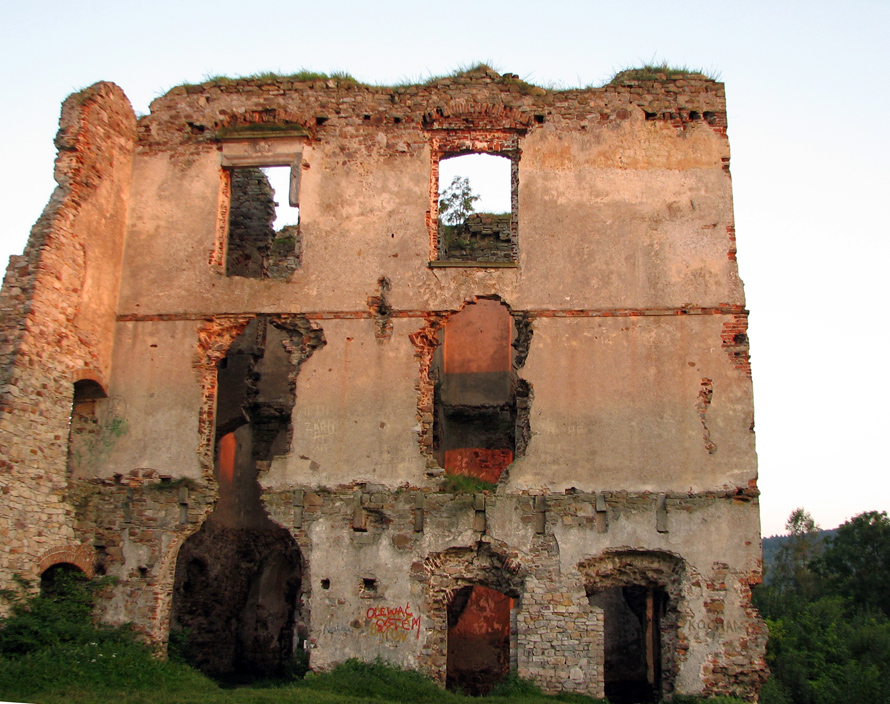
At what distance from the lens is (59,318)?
1093 cm

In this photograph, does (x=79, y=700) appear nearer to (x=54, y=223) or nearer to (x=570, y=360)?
(x=54, y=223)

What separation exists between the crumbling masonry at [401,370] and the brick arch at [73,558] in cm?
3

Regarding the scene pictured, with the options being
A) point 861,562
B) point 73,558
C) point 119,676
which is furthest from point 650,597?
point 861,562

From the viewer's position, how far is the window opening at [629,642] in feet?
41.3

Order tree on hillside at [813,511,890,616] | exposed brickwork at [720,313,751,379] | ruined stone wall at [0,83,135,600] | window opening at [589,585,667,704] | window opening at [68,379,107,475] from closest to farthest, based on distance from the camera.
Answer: ruined stone wall at [0,83,135,600] → exposed brickwork at [720,313,751,379] → window opening at [68,379,107,475] → window opening at [589,585,667,704] → tree on hillside at [813,511,890,616]

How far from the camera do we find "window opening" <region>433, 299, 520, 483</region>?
51.1 feet

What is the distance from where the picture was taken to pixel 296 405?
11.3m

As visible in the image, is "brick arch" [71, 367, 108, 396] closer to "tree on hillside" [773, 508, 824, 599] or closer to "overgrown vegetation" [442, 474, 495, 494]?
"overgrown vegetation" [442, 474, 495, 494]

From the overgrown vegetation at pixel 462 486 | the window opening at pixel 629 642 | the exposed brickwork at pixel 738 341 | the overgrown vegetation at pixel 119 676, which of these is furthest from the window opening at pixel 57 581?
the exposed brickwork at pixel 738 341

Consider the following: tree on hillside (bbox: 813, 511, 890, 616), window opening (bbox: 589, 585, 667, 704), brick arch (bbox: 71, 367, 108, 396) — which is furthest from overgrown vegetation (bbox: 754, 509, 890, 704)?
brick arch (bbox: 71, 367, 108, 396)

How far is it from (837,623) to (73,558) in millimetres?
16827

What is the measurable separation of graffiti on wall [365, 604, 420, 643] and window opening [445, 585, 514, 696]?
352cm

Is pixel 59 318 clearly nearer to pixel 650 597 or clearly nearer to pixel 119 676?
pixel 119 676

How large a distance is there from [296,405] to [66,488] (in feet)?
9.93
